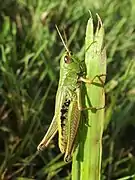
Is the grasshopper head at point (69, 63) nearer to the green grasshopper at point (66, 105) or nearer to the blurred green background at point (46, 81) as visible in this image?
the green grasshopper at point (66, 105)

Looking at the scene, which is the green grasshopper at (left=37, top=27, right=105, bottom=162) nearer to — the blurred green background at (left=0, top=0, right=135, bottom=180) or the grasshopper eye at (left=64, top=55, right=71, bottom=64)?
the grasshopper eye at (left=64, top=55, right=71, bottom=64)

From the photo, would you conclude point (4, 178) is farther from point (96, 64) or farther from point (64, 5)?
point (64, 5)

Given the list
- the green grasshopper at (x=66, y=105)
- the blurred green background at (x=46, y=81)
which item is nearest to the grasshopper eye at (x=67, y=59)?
the green grasshopper at (x=66, y=105)

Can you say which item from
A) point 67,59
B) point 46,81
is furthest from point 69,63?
point 46,81

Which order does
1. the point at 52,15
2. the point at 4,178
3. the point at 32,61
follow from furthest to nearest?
the point at 52,15 → the point at 32,61 → the point at 4,178

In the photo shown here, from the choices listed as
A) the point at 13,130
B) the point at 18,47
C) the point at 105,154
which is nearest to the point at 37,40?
the point at 18,47

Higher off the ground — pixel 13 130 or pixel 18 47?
pixel 18 47

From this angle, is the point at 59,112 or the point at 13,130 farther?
the point at 13,130

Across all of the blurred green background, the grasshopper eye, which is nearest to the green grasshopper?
the grasshopper eye
